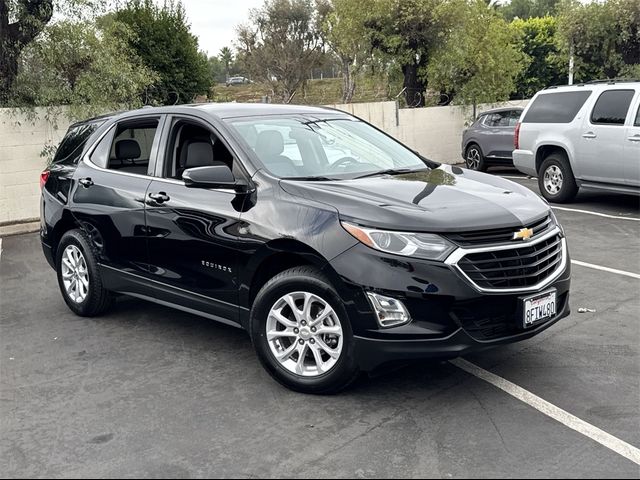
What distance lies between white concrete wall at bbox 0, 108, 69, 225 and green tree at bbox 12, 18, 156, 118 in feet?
1.21

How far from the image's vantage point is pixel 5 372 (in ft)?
16.2

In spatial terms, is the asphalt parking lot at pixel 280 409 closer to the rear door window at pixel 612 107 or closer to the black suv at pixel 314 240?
the black suv at pixel 314 240

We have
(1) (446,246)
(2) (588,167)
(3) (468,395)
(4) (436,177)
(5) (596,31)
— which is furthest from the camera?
(5) (596,31)

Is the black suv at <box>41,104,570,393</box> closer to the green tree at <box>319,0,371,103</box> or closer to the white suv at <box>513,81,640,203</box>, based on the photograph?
the white suv at <box>513,81,640,203</box>

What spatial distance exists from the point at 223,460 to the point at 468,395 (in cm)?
156

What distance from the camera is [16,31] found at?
1115 cm

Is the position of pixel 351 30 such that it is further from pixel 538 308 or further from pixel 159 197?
pixel 538 308

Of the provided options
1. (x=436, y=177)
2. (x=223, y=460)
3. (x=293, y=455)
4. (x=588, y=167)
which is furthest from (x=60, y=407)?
(x=588, y=167)

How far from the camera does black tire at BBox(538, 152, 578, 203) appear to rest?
11242 millimetres

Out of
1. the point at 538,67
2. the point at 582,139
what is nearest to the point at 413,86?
the point at 582,139

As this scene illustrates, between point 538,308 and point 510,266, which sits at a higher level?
point 510,266

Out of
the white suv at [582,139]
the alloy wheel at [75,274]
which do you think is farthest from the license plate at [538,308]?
the white suv at [582,139]

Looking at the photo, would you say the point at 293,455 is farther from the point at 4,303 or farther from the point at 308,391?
the point at 4,303

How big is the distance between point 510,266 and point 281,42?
37159 mm
